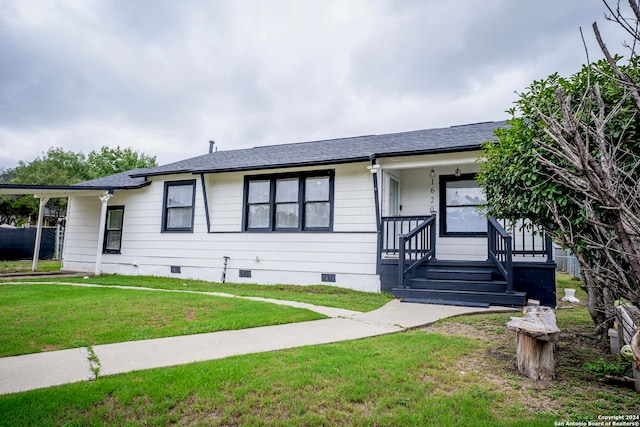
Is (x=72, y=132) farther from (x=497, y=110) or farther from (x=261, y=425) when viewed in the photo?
(x=261, y=425)

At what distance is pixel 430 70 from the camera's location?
1356 cm

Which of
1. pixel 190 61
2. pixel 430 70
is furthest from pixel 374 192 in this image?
pixel 190 61

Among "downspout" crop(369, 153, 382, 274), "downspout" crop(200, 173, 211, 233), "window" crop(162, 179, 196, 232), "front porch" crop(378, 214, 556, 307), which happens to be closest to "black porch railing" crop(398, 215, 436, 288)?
"front porch" crop(378, 214, 556, 307)

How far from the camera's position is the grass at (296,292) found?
6541 mm

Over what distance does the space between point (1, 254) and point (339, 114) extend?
59.2ft

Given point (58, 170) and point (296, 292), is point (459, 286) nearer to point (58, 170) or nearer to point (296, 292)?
point (296, 292)

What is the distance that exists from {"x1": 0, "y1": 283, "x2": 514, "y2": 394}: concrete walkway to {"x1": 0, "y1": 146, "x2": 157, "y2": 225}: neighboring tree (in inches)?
1014

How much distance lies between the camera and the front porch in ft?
21.3

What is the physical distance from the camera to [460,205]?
8414 millimetres

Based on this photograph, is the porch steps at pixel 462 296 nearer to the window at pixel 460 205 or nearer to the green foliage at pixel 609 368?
the window at pixel 460 205

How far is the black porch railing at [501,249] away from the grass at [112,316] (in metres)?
3.57

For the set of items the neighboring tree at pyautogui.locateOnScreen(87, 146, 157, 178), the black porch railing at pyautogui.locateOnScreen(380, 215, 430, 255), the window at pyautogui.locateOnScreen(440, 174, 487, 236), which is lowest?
the black porch railing at pyautogui.locateOnScreen(380, 215, 430, 255)

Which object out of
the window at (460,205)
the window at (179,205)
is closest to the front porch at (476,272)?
the window at (460,205)

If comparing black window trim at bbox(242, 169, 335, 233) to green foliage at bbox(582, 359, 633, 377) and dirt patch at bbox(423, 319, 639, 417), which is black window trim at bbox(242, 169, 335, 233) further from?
green foliage at bbox(582, 359, 633, 377)
